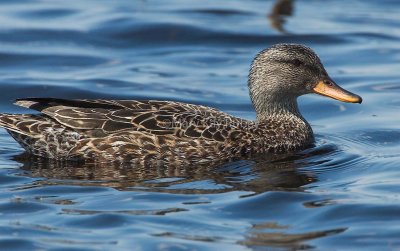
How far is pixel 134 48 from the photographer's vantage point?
63.0 ft

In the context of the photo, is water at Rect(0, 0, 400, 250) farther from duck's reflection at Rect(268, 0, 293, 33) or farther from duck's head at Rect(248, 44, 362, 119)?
duck's head at Rect(248, 44, 362, 119)

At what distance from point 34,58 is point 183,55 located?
2372 millimetres

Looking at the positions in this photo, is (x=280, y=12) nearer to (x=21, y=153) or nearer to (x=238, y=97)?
(x=238, y=97)

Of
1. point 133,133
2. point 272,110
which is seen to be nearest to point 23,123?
point 133,133

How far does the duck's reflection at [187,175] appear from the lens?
1130cm

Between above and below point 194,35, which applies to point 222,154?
below

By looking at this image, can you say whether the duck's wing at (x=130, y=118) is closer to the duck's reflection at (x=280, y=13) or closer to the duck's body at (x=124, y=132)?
the duck's body at (x=124, y=132)

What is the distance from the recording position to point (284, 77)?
13.0m

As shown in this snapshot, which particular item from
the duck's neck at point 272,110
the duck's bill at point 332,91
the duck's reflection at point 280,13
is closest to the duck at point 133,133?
the duck's neck at point 272,110

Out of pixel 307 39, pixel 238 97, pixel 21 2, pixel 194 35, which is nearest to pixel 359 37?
pixel 307 39

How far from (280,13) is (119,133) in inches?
395

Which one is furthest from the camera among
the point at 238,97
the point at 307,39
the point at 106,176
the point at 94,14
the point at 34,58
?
the point at 94,14

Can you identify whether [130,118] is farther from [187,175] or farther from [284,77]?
[284,77]

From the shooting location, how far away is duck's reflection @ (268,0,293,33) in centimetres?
2059
